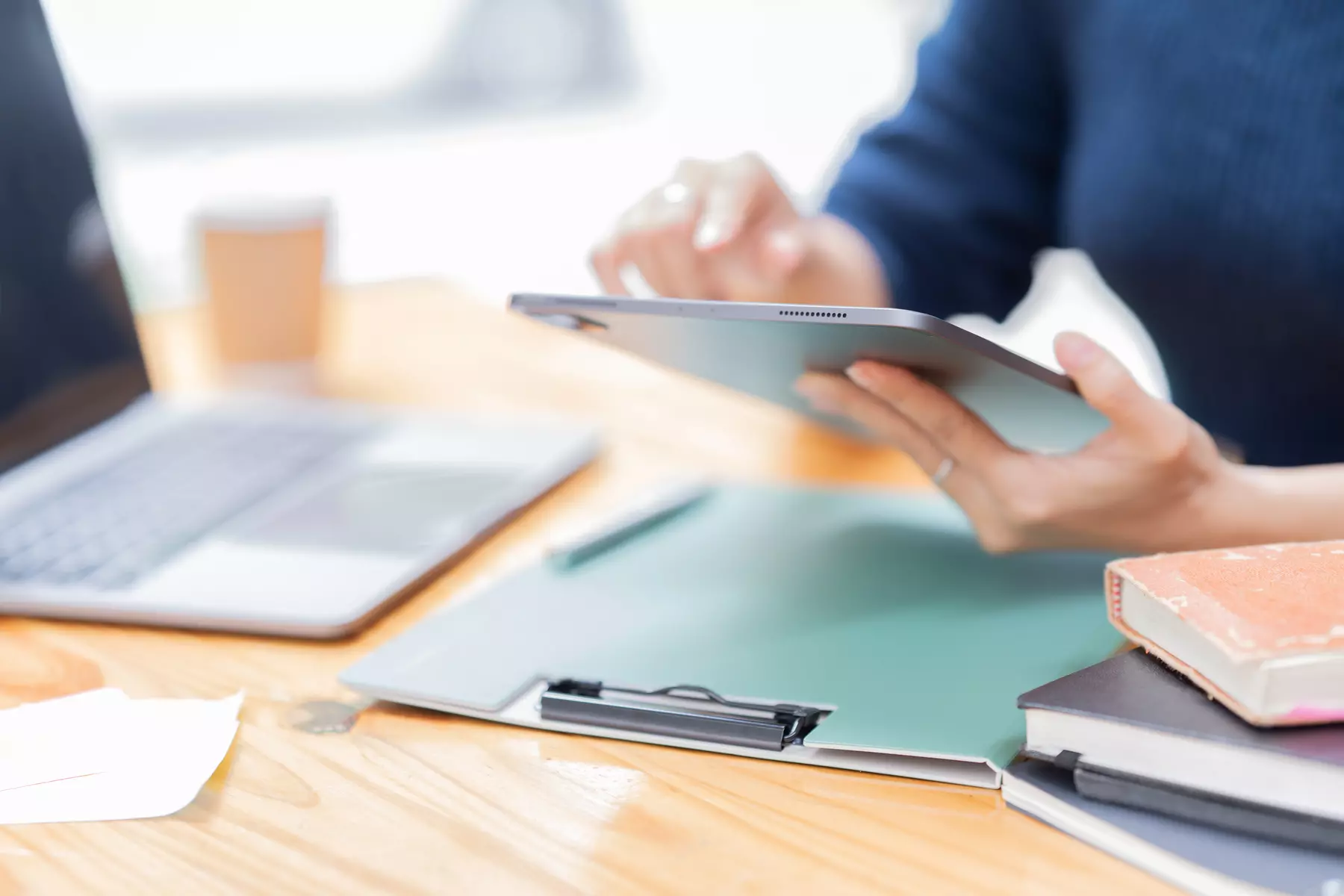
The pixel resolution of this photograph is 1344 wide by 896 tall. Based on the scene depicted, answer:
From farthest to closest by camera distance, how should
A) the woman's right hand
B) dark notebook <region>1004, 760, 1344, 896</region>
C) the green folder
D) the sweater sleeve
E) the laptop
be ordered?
the sweater sleeve < the woman's right hand < the laptop < the green folder < dark notebook <region>1004, 760, 1344, 896</region>

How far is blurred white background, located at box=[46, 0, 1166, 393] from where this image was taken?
163cm

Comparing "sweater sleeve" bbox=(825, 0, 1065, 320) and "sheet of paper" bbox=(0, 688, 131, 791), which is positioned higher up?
"sweater sleeve" bbox=(825, 0, 1065, 320)

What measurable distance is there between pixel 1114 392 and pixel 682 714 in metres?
0.23

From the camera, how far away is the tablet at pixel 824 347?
43 centimetres

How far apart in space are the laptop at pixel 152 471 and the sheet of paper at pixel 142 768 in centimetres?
8

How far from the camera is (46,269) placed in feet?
2.29

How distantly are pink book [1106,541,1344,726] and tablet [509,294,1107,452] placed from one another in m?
0.09

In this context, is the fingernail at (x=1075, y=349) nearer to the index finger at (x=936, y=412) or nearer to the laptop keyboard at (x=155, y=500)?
the index finger at (x=936, y=412)

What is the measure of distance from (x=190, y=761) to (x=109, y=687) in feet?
0.30

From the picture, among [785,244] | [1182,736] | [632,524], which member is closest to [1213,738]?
[1182,736]

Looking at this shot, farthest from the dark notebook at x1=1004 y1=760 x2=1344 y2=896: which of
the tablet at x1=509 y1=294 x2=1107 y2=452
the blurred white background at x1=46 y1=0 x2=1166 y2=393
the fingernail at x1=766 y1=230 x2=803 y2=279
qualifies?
the blurred white background at x1=46 y1=0 x2=1166 y2=393

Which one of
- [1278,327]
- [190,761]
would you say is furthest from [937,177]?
[190,761]

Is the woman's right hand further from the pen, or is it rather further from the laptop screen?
the laptop screen

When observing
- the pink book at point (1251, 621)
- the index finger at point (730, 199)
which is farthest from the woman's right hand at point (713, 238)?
the pink book at point (1251, 621)
